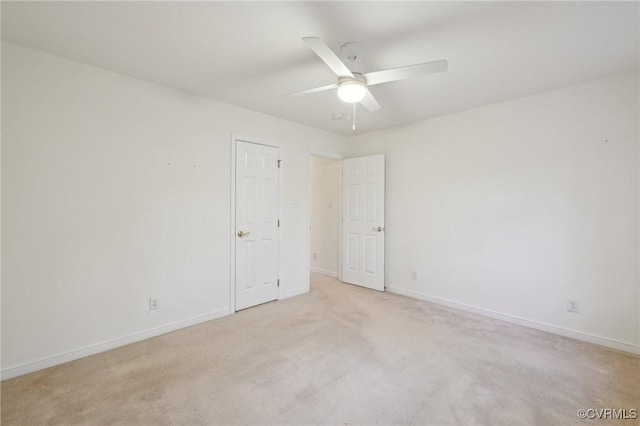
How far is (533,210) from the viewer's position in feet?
9.93

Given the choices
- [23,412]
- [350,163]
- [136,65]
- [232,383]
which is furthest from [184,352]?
[350,163]

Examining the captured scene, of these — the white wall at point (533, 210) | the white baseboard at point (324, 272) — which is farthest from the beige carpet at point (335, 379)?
the white baseboard at point (324, 272)

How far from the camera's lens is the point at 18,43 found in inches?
83.1

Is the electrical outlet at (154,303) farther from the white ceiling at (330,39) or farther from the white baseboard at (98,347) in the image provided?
the white ceiling at (330,39)

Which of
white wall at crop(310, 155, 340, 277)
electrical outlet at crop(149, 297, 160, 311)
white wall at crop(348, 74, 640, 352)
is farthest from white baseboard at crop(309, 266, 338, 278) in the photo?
electrical outlet at crop(149, 297, 160, 311)

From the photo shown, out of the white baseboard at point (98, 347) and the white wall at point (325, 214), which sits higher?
the white wall at point (325, 214)

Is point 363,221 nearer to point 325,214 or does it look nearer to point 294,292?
point 325,214

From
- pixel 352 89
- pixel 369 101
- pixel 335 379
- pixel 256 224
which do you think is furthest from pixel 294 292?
pixel 352 89

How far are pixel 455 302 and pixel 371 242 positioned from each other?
4.63ft

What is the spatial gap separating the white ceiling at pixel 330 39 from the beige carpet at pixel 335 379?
2491 millimetres

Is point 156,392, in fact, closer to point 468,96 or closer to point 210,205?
point 210,205

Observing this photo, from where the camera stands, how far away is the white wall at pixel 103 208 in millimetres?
2143

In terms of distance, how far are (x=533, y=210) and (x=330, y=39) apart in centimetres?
273
